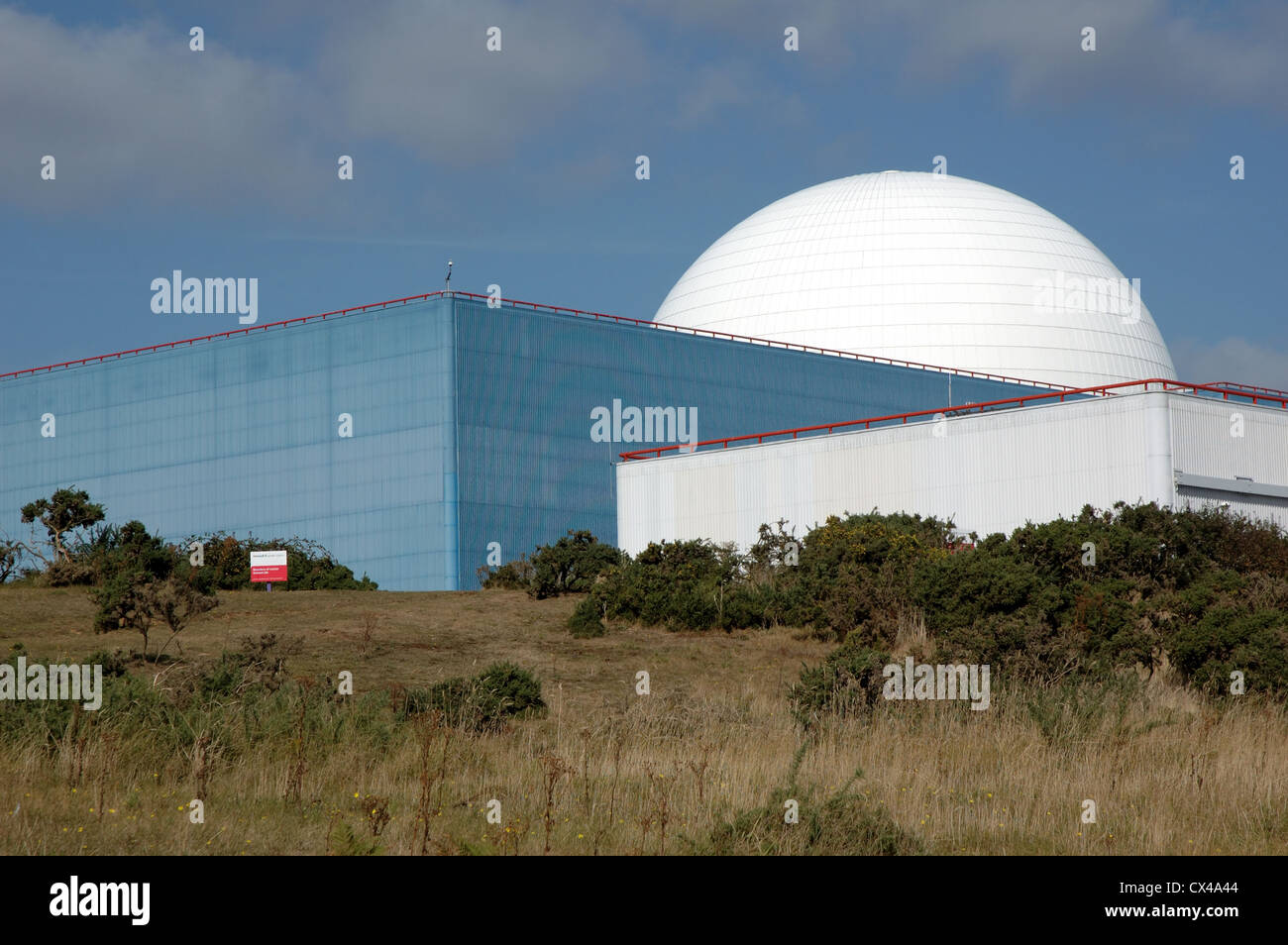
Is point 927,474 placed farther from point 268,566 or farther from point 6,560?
point 6,560

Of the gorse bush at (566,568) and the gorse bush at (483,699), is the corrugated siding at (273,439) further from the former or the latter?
the gorse bush at (483,699)

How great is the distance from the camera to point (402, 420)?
47.5m

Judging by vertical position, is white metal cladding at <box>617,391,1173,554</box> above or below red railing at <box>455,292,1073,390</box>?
below

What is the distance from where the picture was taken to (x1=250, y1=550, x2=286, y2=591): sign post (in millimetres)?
36062

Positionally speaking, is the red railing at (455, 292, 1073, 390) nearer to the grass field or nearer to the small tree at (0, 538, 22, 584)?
the small tree at (0, 538, 22, 584)

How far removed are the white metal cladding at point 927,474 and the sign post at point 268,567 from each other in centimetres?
1007

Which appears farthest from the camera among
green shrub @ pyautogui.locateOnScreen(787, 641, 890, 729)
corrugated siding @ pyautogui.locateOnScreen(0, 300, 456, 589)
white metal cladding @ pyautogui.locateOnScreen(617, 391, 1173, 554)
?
corrugated siding @ pyautogui.locateOnScreen(0, 300, 456, 589)

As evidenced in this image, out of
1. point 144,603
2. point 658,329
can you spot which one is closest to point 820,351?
point 658,329

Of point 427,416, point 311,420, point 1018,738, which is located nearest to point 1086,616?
point 1018,738

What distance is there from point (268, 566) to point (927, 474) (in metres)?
16.4

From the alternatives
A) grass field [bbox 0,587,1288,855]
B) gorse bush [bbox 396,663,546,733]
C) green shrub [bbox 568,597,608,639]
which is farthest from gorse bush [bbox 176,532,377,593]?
grass field [bbox 0,587,1288,855]

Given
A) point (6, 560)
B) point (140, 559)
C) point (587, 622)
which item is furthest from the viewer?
point (6, 560)
